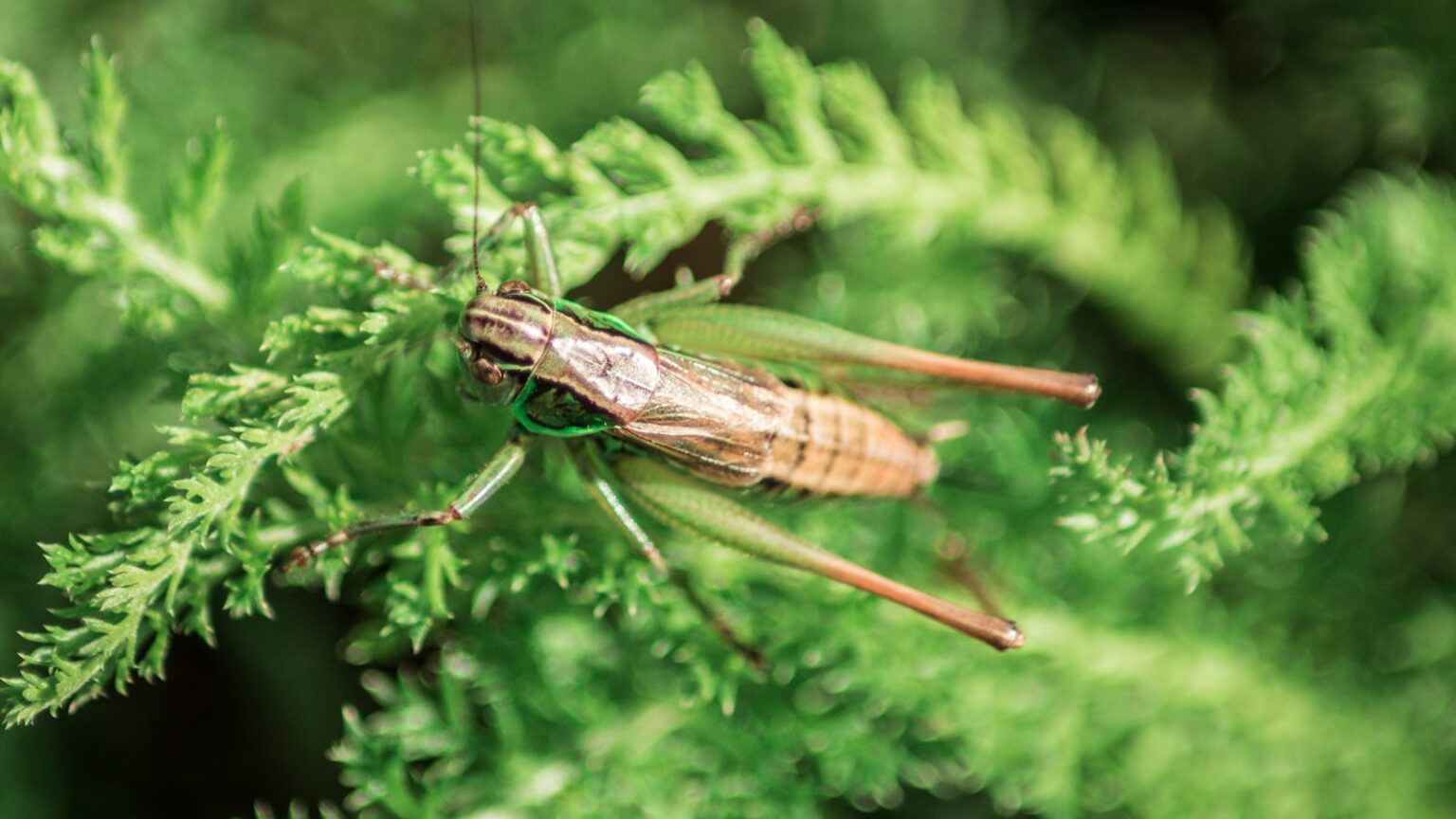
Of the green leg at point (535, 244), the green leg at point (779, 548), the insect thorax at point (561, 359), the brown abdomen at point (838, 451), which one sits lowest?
the green leg at point (779, 548)

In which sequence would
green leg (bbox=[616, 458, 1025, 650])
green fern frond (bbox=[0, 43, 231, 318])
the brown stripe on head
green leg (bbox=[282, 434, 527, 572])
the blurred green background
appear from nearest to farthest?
green fern frond (bbox=[0, 43, 231, 318]), green leg (bbox=[282, 434, 527, 572]), the brown stripe on head, green leg (bbox=[616, 458, 1025, 650]), the blurred green background

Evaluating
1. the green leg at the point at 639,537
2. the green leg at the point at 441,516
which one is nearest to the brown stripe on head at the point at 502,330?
the green leg at the point at 441,516

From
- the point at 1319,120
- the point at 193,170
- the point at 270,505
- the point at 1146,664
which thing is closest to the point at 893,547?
the point at 1146,664

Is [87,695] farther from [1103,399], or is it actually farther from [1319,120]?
[1319,120]

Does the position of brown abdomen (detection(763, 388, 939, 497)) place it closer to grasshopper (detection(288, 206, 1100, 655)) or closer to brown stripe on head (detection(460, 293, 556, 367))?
grasshopper (detection(288, 206, 1100, 655))

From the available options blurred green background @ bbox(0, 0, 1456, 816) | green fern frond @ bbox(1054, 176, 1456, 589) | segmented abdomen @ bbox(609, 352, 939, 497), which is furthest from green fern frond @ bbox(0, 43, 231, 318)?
green fern frond @ bbox(1054, 176, 1456, 589)

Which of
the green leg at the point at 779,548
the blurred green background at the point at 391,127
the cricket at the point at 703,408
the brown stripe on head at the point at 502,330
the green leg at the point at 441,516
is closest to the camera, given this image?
the green leg at the point at 441,516

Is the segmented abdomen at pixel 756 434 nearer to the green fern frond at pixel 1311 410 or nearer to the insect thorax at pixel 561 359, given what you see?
the insect thorax at pixel 561 359
